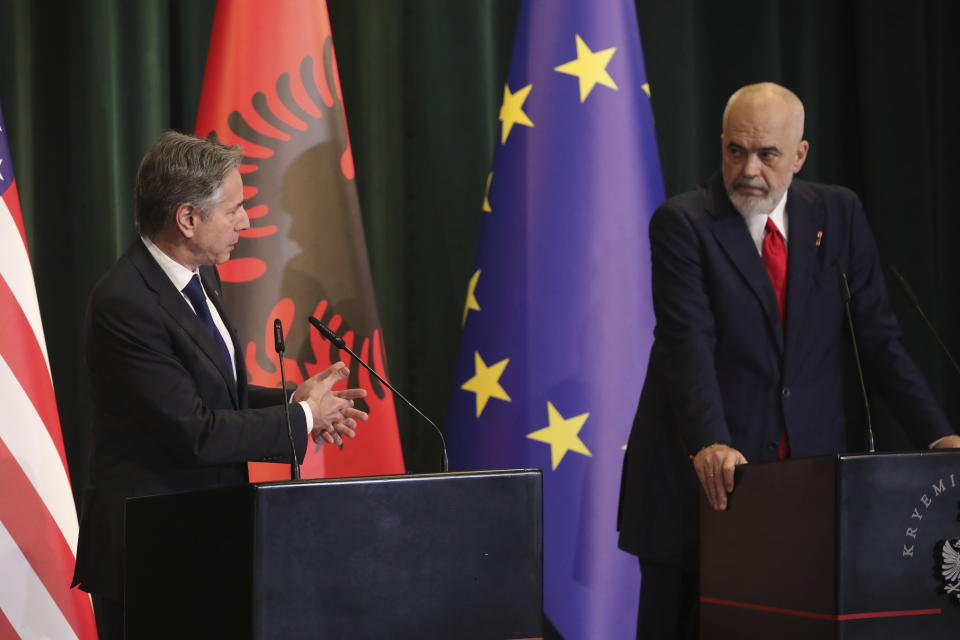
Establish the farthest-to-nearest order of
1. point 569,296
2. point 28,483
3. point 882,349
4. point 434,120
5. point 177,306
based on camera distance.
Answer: point 434,120 → point 569,296 → point 28,483 → point 882,349 → point 177,306

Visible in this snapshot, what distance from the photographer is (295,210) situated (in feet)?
11.2

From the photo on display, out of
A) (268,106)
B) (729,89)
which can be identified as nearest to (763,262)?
(268,106)

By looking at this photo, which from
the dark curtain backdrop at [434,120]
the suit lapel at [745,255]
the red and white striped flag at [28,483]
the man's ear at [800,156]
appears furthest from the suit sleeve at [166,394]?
the dark curtain backdrop at [434,120]

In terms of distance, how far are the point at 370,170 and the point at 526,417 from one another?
114 cm

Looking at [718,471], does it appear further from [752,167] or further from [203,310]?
[203,310]

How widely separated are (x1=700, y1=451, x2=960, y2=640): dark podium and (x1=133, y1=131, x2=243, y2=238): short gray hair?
1223mm

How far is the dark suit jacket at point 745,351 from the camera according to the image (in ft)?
7.92

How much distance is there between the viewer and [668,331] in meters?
2.45

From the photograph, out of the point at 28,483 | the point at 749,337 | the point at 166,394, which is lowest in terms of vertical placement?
the point at 28,483

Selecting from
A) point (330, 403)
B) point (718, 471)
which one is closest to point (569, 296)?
point (330, 403)

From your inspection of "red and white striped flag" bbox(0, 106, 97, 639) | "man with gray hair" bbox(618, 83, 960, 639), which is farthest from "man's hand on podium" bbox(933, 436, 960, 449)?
"red and white striped flag" bbox(0, 106, 97, 639)

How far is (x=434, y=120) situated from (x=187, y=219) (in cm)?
198

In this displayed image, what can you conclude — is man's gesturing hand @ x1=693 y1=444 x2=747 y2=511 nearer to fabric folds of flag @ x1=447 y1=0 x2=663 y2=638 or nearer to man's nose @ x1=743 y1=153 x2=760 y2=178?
man's nose @ x1=743 y1=153 x2=760 y2=178

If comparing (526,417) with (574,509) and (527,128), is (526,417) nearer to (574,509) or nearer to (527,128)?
(574,509)
